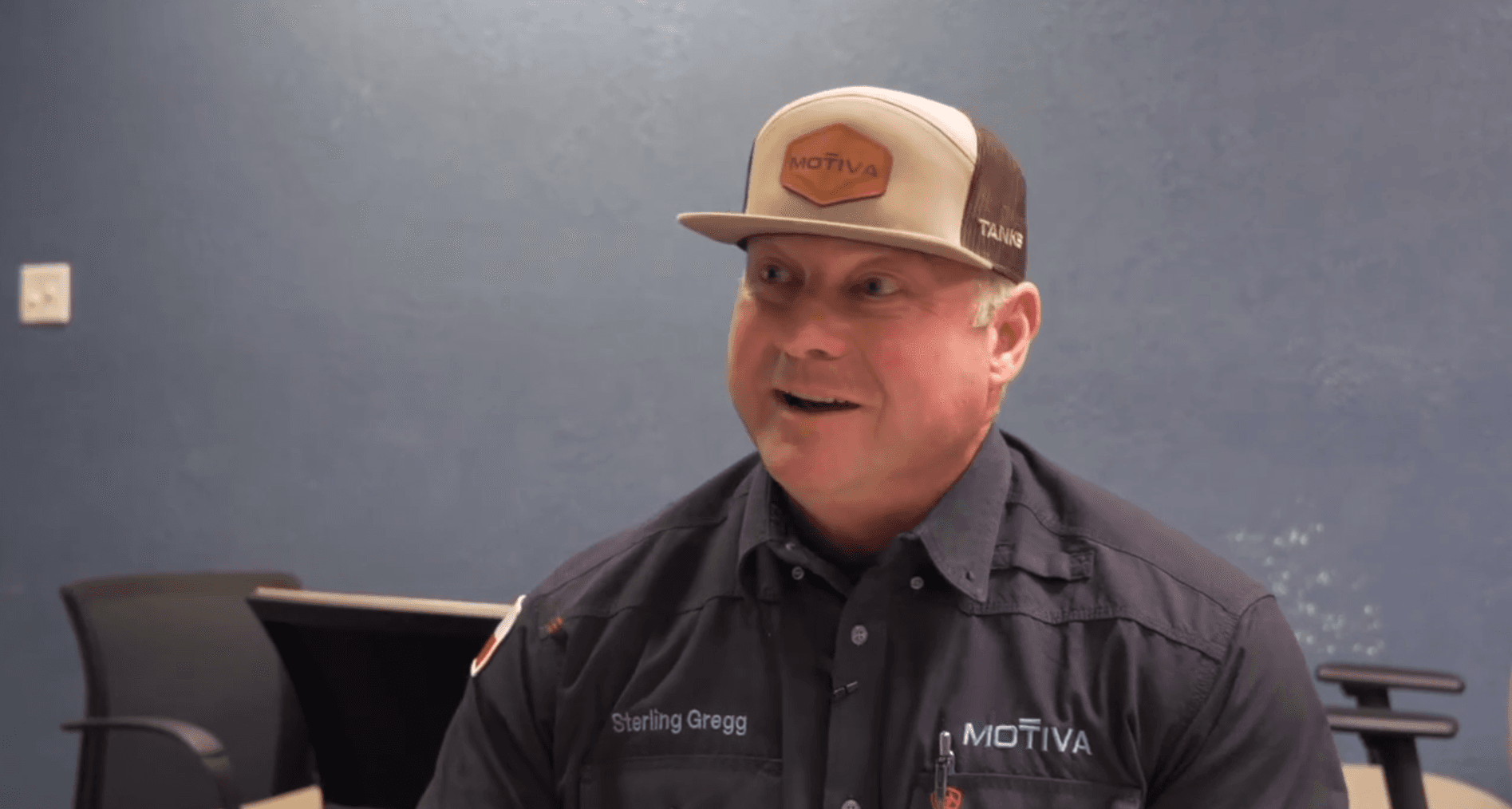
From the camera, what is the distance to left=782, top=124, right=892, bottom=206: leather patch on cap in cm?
100

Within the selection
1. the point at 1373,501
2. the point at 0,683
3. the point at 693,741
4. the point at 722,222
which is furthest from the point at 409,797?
the point at 0,683

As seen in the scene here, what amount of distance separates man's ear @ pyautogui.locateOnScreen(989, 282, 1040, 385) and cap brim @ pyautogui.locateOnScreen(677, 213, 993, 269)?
0.07 m

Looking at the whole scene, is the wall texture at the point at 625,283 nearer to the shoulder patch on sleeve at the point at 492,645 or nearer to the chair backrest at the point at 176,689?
the chair backrest at the point at 176,689

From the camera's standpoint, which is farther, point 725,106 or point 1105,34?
point 725,106

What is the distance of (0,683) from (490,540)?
152 centimetres

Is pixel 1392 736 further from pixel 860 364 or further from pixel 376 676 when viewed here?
pixel 376 676

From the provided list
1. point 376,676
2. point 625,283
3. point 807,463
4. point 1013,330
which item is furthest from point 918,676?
point 625,283

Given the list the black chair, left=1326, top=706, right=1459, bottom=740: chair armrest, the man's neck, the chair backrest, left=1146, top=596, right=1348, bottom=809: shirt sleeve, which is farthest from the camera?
the chair backrest

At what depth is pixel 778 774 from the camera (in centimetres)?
101

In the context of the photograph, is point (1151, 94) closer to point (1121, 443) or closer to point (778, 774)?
point (1121, 443)

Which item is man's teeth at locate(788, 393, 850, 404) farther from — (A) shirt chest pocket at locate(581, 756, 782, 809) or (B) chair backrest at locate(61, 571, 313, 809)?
(B) chair backrest at locate(61, 571, 313, 809)

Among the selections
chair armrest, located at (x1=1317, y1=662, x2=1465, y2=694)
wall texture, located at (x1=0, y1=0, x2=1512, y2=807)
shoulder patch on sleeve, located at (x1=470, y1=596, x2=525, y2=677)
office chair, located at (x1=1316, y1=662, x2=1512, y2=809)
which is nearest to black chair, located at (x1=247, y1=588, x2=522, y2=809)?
shoulder patch on sleeve, located at (x1=470, y1=596, x2=525, y2=677)

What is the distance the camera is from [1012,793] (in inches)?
38.5

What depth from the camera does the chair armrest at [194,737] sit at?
1.96 m
